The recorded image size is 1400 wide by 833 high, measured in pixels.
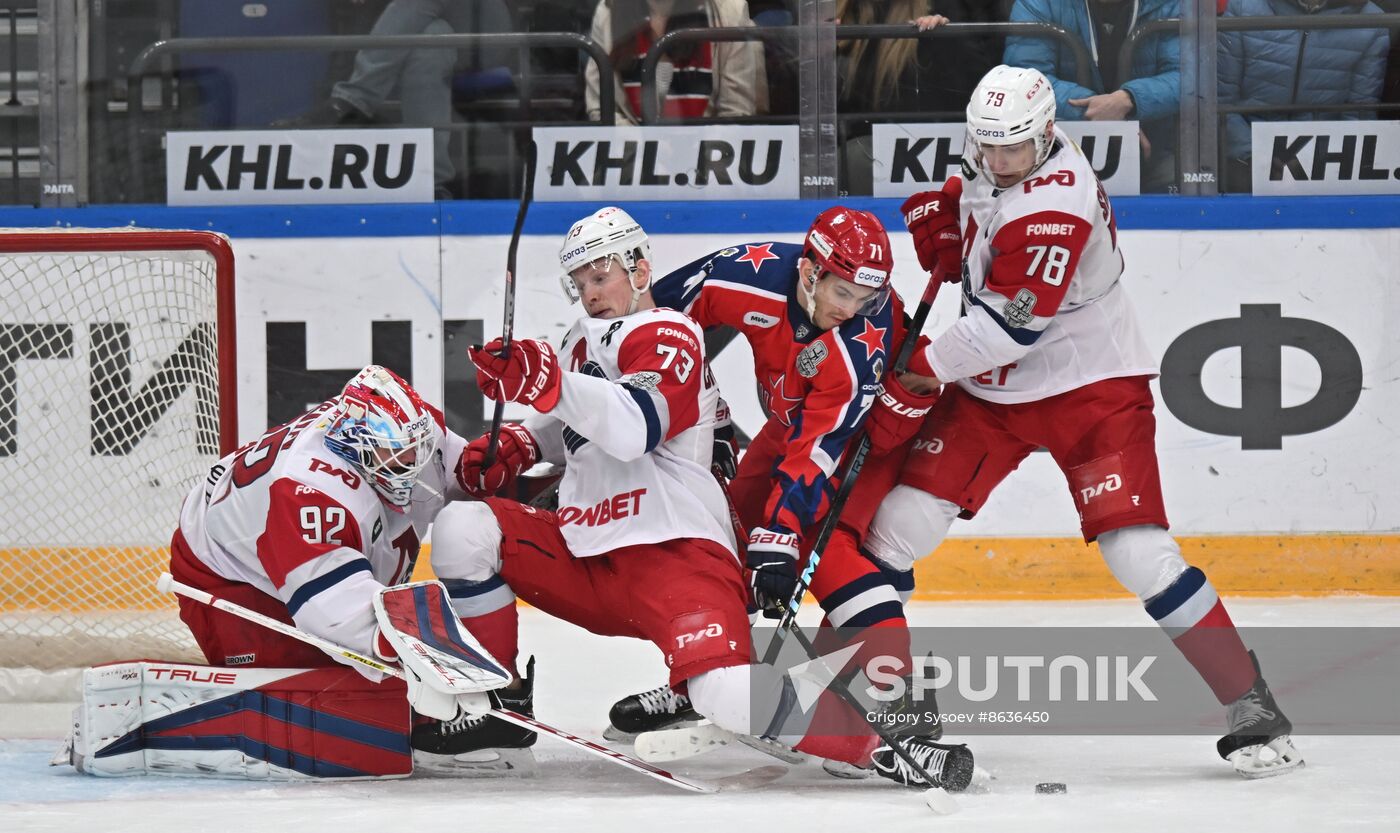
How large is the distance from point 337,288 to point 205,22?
30.7 inches

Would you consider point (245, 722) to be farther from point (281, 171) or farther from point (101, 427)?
point (281, 171)

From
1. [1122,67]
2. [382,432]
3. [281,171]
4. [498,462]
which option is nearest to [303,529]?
[382,432]

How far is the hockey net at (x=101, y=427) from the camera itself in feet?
11.3

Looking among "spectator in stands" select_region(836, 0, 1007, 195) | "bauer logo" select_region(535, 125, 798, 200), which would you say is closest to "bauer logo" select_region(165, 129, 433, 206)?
"bauer logo" select_region(535, 125, 798, 200)

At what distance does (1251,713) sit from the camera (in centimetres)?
275

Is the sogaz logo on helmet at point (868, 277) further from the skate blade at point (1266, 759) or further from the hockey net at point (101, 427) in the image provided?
the hockey net at point (101, 427)

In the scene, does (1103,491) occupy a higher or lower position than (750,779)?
higher

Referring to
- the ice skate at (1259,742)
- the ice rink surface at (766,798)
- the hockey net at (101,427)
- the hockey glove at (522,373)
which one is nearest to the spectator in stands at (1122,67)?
the ice rink surface at (766,798)

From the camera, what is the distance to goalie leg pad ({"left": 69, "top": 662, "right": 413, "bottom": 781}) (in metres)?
2.71

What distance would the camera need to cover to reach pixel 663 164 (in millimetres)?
4586

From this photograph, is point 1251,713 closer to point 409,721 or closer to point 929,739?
point 929,739

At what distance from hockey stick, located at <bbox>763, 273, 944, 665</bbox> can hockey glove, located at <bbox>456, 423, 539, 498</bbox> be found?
53cm

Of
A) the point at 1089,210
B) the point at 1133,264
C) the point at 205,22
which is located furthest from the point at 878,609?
the point at 205,22

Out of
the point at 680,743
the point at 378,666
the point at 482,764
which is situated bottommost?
the point at 482,764
